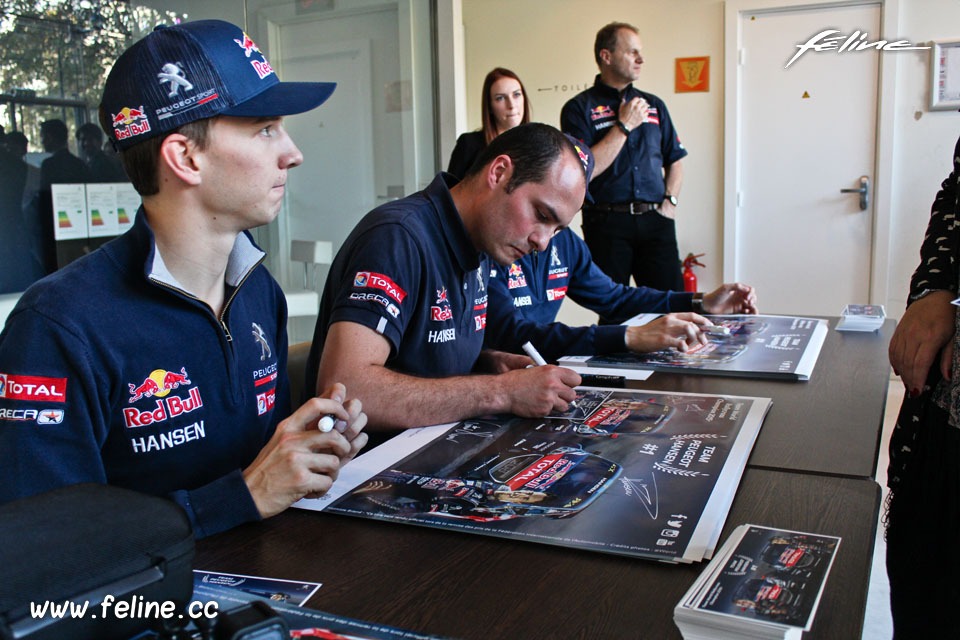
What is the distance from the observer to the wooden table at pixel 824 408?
1050mm

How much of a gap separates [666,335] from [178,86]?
1.12 metres

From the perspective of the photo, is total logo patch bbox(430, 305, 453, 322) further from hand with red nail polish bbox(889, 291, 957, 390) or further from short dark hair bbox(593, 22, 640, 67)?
short dark hair bbox(593, 22, 640, 67)

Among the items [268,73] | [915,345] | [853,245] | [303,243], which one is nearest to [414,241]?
[268,73]

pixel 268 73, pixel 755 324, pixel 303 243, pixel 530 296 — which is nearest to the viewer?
pixel 268 73

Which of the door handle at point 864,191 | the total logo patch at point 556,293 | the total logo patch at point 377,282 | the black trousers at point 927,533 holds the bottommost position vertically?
the black trousers at point 927,533

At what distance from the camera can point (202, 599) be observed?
0.71 meters

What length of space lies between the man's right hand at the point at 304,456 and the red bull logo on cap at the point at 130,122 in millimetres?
412

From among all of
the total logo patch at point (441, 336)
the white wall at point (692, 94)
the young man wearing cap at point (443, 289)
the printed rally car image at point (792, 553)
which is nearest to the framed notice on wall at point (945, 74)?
the white wall at point (692, 94)

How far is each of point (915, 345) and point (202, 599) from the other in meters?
1.09

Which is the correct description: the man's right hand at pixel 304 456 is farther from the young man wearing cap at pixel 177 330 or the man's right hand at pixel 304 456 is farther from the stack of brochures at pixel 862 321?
the stack of brochures at pixel 862 321

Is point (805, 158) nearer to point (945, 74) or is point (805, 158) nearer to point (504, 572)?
point (945, 74)

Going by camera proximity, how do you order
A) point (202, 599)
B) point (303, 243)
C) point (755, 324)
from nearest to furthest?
point (202, 599)
point (755, 324)
point (303, 243)

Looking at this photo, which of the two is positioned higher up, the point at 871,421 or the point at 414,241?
the point at 414,241

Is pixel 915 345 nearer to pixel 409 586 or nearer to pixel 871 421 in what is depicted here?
pixel 871 421
